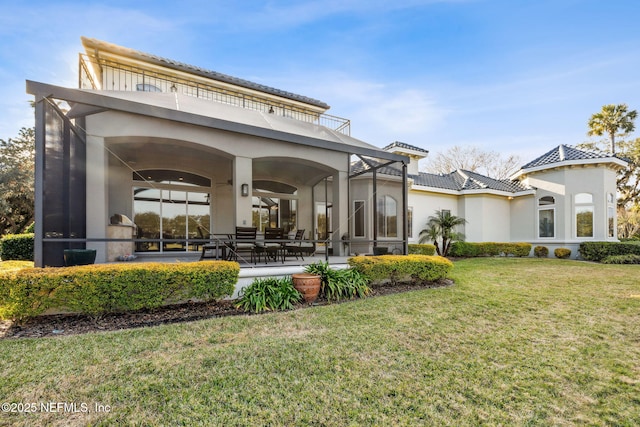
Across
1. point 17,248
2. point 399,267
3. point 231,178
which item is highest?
point 231,178

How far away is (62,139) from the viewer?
21.3 ft

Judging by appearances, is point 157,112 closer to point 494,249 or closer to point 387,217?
point 387,217

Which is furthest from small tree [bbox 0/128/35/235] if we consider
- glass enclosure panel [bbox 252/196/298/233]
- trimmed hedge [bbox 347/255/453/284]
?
trimmed hedge [bbox 347/255/453/284]

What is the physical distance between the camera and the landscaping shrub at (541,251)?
1698 centimetres

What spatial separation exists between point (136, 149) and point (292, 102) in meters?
9.58

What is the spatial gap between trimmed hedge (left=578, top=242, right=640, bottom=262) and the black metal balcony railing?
14.2 meters

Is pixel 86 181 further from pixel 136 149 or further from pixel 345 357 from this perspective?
pixel 345 357

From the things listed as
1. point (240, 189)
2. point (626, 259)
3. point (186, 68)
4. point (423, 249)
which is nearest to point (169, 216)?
point (240, 189)

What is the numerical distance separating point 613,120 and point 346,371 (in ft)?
96.3

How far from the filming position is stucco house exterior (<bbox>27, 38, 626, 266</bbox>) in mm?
6629

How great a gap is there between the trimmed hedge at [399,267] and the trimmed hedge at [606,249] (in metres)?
12.2

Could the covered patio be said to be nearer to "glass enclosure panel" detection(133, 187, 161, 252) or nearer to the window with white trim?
"glass enclosure panel" detection(133, 187, 161, 252)

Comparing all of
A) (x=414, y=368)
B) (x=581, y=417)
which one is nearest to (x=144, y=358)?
(x=414, y=368)

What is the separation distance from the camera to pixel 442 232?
1702cm
